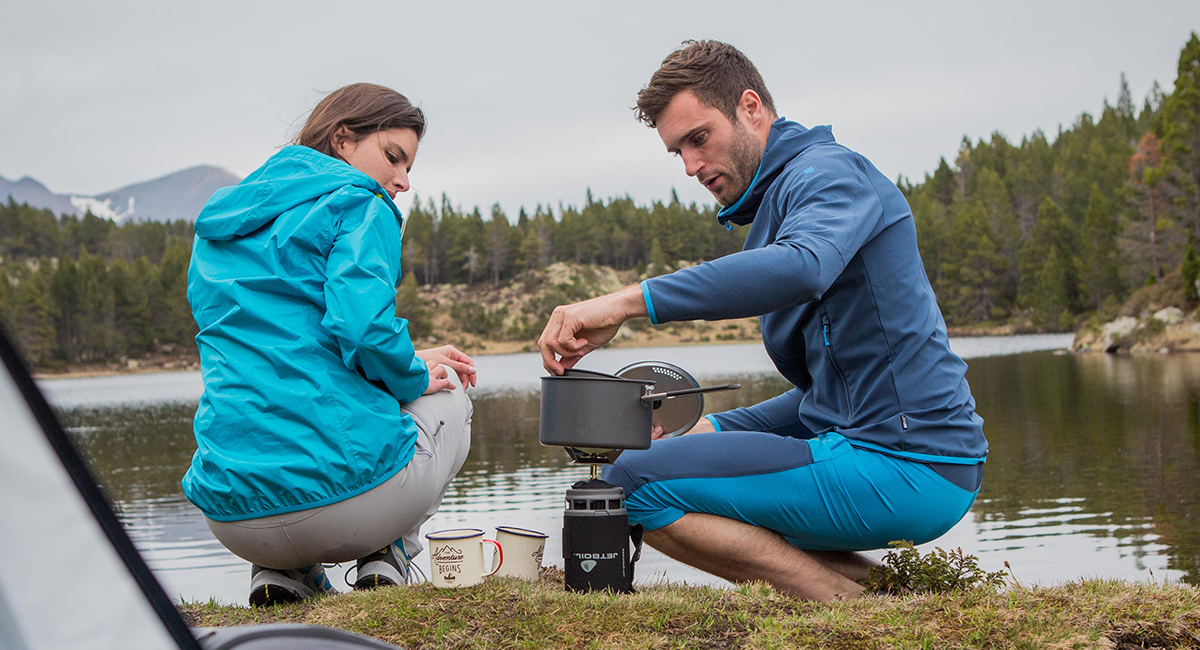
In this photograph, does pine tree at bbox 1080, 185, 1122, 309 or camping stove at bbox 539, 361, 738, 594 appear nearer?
camping stove at bbox 539, 361, 738, 594

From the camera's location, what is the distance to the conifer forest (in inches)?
2141

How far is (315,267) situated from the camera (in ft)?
10.5

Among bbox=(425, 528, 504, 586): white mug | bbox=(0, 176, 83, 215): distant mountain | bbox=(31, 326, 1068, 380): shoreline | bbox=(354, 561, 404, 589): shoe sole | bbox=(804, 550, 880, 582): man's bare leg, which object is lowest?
bbox=(31, 326, 1068, 380): shoreline

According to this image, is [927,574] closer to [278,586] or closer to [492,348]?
[278,586]

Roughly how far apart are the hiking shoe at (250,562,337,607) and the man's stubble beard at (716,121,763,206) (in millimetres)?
2350

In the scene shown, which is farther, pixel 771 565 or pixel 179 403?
pixel 179 403

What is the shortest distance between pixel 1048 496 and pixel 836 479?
777 cm

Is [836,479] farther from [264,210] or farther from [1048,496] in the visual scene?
[1048,496]

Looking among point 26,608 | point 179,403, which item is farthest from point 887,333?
point 179,403

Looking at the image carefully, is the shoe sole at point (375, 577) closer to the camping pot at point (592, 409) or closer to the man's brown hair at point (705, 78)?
the camping pot at point (592, 409)

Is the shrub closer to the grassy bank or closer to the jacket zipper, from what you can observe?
the grassy bank

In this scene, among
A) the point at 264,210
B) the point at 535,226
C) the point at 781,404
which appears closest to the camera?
the point at 264,210

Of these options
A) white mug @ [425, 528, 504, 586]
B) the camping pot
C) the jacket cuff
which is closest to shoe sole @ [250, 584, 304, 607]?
white mug @ [425, 528, 504, 586]

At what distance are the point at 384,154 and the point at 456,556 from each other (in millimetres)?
1625
